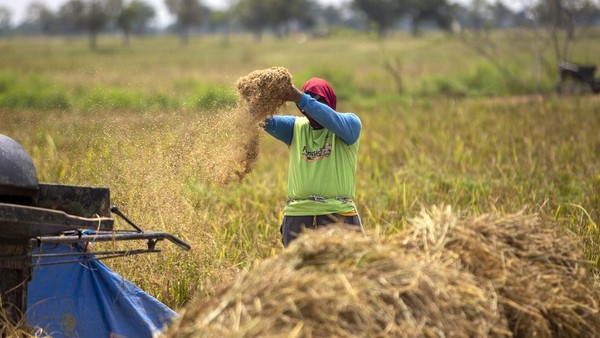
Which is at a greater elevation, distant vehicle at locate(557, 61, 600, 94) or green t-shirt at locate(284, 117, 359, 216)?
green t-shirt at locate(284, 117, 359, 216)

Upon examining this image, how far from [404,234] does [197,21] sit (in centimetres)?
9077

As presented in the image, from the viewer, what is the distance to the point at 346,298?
105 inches

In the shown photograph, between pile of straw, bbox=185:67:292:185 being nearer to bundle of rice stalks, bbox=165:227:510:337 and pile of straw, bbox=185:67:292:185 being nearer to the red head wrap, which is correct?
the red head wrap

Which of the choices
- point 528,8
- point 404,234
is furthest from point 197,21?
point 404,234

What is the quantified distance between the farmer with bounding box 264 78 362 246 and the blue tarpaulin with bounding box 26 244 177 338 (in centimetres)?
84

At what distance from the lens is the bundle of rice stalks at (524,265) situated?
321cm

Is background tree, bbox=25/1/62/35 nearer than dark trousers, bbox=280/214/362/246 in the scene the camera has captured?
No

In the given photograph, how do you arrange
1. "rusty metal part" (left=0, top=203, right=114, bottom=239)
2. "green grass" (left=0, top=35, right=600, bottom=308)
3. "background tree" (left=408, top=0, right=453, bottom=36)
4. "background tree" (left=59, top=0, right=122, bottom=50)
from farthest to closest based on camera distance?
"background tree" (left=408, top=0, right=453, bottom=36) → "background tree" (left=59, top=0, right=122, bottom=50) → "green grass" (left=0, top=35, right=600, bottom=308) → "rusty metal part" (left=0, top=203, right=114, bottom=239)

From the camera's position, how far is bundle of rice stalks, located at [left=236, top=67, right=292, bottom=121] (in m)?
4.18

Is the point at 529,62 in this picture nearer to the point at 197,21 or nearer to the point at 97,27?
the point at 97,27

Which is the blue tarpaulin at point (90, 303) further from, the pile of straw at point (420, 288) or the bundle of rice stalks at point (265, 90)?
the pile of straw at point (420, 288)

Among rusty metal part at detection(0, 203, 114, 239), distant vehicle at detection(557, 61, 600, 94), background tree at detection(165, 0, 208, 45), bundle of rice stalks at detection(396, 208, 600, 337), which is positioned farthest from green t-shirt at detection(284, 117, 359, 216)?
background tree at detection(165, 0, 208, 45)

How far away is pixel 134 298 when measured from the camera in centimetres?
424

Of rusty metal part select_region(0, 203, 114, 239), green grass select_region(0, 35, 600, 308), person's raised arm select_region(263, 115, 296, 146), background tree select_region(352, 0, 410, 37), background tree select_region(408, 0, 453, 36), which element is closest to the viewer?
rusty metal part select_region(0, 203, 114, 239)
